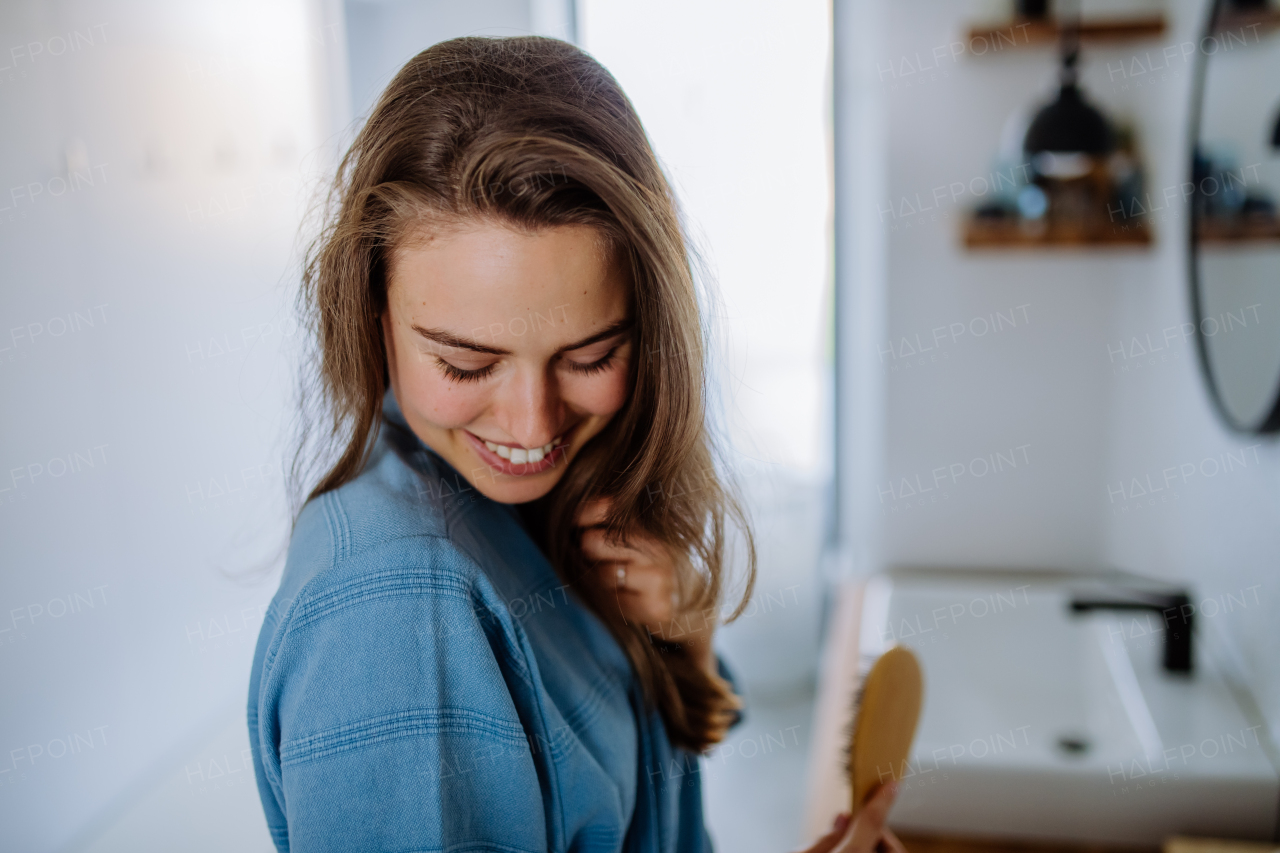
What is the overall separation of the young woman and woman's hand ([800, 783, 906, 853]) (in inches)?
8.9

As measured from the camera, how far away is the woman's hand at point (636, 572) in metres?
0.61

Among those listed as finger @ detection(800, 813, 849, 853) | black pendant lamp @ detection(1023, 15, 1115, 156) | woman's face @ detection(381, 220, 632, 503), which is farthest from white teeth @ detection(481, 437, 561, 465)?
black pendant lamp @ detection(1023, 15, 1115, 156)

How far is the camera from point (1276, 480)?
1082 mm

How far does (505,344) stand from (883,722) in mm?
456

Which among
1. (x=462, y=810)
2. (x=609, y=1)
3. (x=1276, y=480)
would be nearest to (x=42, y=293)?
(x=462, y=810)

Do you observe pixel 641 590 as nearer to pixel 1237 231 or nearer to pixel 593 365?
pixel 593 365

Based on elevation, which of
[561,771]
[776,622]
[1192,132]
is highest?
[1192,132]

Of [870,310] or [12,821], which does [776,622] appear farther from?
[12,821]

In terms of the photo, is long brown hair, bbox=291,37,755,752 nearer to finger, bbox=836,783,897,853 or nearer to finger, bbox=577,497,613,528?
finger, bbox=577,497,613,528

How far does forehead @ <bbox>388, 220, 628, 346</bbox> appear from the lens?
444mm

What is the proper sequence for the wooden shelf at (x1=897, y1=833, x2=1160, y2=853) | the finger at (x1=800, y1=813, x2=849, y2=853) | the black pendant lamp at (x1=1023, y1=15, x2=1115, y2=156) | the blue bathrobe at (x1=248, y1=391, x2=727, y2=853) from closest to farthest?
the blue bathrobe at (x1=248, y1=391, x2=727, y2=853) < the finger at (x1=800, y1=813, x2=849, y2=853) < the wooden shelf at (x1=897, y1=833, x2=1160, y2=853) < the black pendant lamp at (x1=1023, y1=15, x2=1115, y2=156)

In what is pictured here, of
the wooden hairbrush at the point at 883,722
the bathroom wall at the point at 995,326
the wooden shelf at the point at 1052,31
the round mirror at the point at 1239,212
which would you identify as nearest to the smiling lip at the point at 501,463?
the wooden hairbrush at the point at 883,722

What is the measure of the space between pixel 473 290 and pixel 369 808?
26 centimetres

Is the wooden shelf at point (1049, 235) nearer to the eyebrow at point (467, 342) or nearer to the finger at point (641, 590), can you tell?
the finger at point (641, 590)
